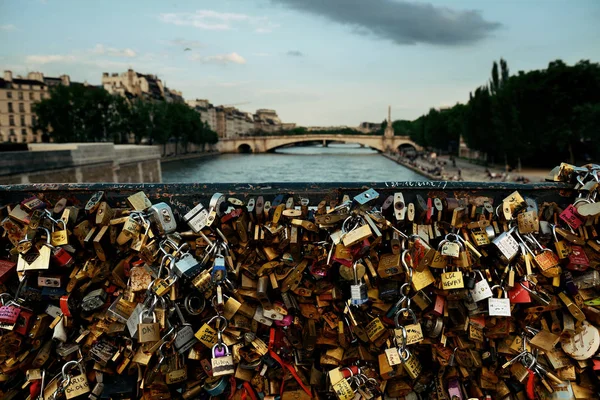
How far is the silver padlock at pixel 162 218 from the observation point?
7.66ft

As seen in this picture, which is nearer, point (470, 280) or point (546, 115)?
point (470, 280)

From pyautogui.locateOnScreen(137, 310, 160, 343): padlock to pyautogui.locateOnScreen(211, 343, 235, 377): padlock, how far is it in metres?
0.33

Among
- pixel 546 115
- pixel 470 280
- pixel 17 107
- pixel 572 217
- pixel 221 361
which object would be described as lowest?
pixel 221 361

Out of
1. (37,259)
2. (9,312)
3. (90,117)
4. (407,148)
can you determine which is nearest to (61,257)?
(37,259)

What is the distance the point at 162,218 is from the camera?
2.34 meters

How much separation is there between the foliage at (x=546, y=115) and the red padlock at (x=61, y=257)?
3126 centimetres

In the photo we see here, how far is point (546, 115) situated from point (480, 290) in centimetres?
3701

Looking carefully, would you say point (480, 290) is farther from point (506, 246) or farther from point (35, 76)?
point (35, 76)

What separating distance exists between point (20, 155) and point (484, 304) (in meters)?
13.0

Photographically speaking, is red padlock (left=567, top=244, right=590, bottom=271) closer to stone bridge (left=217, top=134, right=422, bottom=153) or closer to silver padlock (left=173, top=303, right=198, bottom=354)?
silver padlock (left=173, top=303, right=198, bottom=354)

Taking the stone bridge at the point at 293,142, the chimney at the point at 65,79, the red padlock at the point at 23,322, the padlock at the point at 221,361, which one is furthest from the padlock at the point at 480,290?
the stone bridge at the point at 293,142

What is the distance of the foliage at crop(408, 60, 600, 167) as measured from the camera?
31016 millimetres

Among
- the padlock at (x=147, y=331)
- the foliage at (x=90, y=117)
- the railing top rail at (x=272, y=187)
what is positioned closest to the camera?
the padlock at (x=147, y=331)

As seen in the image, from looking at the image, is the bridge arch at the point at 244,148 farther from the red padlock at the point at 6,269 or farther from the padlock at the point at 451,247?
the padlock at the point at 451,247
